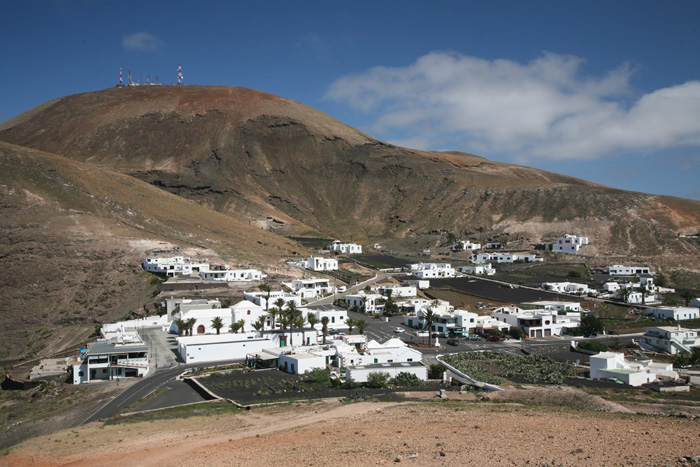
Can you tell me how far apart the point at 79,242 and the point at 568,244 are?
74386mm

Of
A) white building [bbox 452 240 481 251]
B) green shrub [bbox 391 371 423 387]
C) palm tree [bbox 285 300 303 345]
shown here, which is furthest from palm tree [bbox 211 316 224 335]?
white building [bbox 452 240 481 251]

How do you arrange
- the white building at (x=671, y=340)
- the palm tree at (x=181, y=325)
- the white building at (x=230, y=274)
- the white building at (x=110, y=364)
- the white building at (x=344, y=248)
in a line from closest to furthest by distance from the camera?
1. the white building at (x=110, y=364)
2. the white building at (x=671, y=340)
3. the palm tree at (x=181, y=325)
4. the white building at (x=230, y=274)
5. the white building at (x=344, y=248)

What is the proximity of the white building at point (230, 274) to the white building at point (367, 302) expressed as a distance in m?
12.1

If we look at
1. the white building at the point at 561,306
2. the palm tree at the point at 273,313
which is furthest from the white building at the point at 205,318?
the white building at the point at 561,306

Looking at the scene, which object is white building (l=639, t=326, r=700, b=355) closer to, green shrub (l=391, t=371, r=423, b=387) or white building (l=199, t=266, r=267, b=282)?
green shrub (l=391, t=371, r=423, b=387)

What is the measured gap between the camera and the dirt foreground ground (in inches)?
615

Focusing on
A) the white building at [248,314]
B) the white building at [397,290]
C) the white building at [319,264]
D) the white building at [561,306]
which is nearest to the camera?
the white building at [248,314]

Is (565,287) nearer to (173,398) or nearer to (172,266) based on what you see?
(172,266)

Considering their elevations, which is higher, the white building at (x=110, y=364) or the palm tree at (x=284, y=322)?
the palm tree at (x=284, y=322)

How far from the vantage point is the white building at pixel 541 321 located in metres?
50.7

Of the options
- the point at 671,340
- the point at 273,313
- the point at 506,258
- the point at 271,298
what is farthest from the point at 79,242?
the point at 506,258

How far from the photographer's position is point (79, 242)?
223 feet

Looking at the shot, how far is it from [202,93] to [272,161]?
38.1m

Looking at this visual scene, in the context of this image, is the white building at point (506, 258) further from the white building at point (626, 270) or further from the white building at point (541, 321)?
the white building at point (541, 321)
